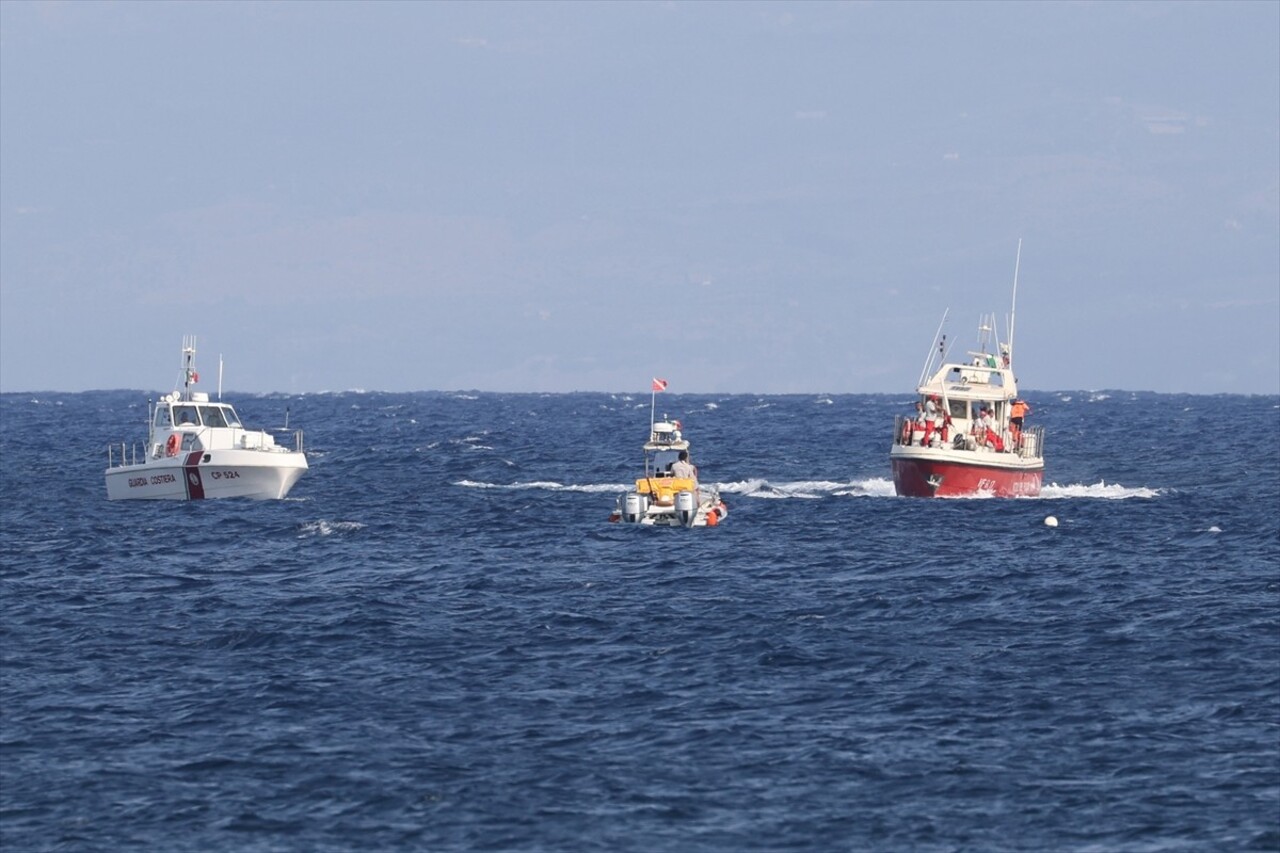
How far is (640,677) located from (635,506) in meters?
22.4

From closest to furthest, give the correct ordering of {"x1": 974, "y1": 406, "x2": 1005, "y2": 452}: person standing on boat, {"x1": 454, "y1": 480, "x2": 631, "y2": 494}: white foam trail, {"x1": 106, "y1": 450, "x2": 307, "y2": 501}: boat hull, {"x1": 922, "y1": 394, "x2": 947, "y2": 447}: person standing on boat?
{"x1": 922, "y1": 394, "x2": 947, "y2": 447}: person standing on boat < {"x1": 106, "y1": 450, "x2": 307, "y2": 501}: boat hull < {"x1": 974, "y1": 406, "x2": 1005, "y2": 452}: person standing on boat < {"x1": 454, "y1": 480, "x2": 631, "y2": 494}: white foam trail

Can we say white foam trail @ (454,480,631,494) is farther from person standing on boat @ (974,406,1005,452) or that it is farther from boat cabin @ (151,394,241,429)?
person standing on boat @ (974,406,1005,452)

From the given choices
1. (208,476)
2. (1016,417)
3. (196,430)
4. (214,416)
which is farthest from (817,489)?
(196,430)

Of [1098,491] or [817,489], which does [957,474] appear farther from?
[817,489]

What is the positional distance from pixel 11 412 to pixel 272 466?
429 ft

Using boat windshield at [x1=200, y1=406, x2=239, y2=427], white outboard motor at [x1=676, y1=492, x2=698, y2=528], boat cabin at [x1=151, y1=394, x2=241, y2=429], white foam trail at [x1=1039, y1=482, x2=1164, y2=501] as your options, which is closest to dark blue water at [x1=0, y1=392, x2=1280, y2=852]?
white outboard motor at [x1=676, y1=492, x2=698, y2=528]

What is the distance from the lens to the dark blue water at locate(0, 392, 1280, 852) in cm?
2442

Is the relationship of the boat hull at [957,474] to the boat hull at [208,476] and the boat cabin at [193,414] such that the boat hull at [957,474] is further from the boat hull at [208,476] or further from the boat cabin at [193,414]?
the boat cabin at [193,414]

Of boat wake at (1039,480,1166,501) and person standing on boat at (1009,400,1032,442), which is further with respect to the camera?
boat wake at (1039,480,1166,501)

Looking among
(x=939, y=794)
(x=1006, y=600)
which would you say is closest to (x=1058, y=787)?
(x=939, y=794)

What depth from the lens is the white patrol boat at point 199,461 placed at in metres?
62.5

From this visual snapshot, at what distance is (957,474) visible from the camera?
60500mm

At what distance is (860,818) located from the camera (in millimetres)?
24297

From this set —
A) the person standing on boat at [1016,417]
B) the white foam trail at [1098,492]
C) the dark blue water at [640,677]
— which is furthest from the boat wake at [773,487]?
the white foam trail at [1098,492]
